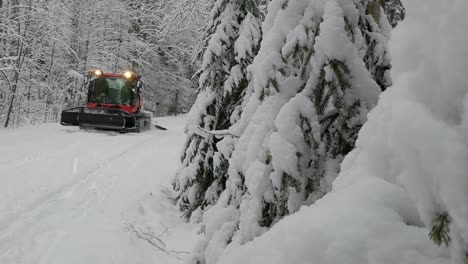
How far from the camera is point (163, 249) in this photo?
5473 millimetres

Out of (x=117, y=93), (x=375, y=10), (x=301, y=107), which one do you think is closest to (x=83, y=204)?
(x=301, y=107)

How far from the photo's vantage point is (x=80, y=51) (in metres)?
26.1

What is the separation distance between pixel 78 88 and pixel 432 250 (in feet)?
84.8

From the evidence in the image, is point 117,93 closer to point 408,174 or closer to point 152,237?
point 152,237

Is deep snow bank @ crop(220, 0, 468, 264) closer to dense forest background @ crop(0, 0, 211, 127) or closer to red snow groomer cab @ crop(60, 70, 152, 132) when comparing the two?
dense forest background @ crop(0, 0, 211, 127)

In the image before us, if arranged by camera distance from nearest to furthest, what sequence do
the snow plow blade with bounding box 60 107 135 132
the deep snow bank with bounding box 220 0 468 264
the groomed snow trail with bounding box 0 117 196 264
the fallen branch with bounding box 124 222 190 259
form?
the deep snow bank with bounding box 220 0 468 264
the groomed snow trail with bounding box 0 117 196 264
the fallen branch with bounding box 124 222 190 259
the snow plow blade with bounding box 60 107 135 132

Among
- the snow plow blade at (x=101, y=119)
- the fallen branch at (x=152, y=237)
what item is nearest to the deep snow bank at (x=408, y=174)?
the fallen branch at (x=152, y=237)

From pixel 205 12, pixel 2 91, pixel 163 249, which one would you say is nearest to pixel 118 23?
pixel 2 91

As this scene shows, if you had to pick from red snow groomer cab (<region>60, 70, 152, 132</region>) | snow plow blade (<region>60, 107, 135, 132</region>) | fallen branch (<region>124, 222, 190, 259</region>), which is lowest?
fallen branch (<region>124, 222, 190, 259</region>)

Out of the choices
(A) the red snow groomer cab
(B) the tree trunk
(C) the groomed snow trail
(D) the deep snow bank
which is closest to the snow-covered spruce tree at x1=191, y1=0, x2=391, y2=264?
(B) the tree trunk

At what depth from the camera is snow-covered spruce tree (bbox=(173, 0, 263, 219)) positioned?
640cm

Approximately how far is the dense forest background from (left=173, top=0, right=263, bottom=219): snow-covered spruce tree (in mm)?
1942

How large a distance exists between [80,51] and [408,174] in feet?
88.4

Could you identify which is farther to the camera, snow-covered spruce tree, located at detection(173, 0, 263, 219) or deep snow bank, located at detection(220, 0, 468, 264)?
snow-covered spruce tree, located at detection(173, 0, 263, 219)
